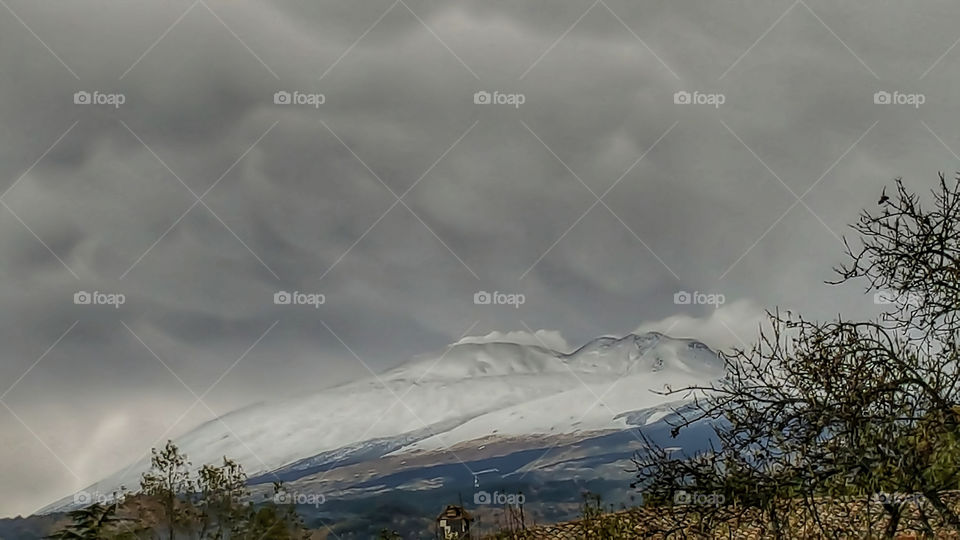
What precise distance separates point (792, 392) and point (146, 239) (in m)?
10.9

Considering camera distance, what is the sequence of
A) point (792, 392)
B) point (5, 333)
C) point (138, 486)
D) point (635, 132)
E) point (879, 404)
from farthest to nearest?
1. point (635, 132)
2. point (5, 333)
3. point (138, 486)
4. point (792, 392)
5. point (879, 404)

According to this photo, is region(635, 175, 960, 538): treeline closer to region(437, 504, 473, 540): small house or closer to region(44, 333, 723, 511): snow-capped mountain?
region(437, 504, 473, 540): small house

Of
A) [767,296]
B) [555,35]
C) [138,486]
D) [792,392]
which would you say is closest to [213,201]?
[138,486]

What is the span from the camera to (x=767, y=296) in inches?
611

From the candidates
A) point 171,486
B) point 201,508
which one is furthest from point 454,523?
point 171,486

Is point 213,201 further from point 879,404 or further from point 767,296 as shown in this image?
point 879,404

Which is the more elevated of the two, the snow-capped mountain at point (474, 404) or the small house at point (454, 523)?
the snow-capped mountain at point (474, 404)

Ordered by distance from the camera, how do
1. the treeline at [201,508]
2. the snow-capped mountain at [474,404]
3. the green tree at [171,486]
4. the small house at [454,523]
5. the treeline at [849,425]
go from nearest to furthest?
the treeline at [849,425] < the small house at [454,523] < the treeline at [201,508] < the green tree at [171,486] < the snow-capped mountain at [474,404]

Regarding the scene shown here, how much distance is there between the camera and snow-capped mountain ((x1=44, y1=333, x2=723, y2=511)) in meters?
16.4

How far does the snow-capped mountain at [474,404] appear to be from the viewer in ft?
53.8

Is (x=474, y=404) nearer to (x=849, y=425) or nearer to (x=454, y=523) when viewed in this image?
(x=454, y=523)

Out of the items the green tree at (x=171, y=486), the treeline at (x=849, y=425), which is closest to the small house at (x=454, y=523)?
the green tree at (x=171, y=486)

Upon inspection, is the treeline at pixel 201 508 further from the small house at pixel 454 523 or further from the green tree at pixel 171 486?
the small house at pixel 454 523

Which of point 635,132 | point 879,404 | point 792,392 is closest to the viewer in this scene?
point 879,404
